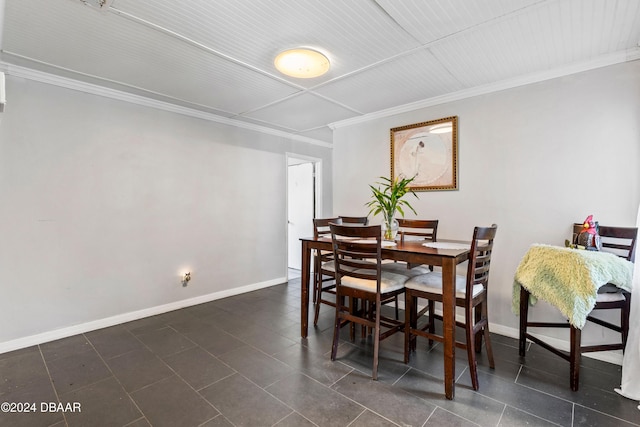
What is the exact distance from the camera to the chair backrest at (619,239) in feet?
7.06

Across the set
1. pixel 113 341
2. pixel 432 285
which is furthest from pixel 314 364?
pixel 113 341

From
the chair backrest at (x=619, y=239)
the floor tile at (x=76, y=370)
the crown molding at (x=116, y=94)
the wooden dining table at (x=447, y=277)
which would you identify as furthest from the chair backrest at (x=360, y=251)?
Result: the crown molding at (x=116, y=94)

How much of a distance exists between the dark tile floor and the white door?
2.79 m

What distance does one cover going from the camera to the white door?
5324mm

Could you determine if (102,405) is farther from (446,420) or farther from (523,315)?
(523,315)

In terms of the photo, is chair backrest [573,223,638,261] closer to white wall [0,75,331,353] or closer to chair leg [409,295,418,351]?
chair leg [409,295,418,351]

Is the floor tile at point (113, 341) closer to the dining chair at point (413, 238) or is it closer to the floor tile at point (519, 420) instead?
the dining chair at point (413, 238)

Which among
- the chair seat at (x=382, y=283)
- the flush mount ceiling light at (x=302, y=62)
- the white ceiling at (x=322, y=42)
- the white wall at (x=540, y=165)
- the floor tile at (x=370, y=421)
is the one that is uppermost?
the white ceiling at (x=322, y=42)

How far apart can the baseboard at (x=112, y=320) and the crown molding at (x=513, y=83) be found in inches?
112

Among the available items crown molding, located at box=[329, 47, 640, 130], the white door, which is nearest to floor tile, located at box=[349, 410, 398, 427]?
crown molding, located at box=[329, 47, 640, 130]

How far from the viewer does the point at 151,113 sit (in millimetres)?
3242

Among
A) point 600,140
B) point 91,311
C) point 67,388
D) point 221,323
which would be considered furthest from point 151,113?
point 600,140

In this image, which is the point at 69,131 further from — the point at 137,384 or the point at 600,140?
the point at 600,140

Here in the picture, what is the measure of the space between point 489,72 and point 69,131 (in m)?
3.81
